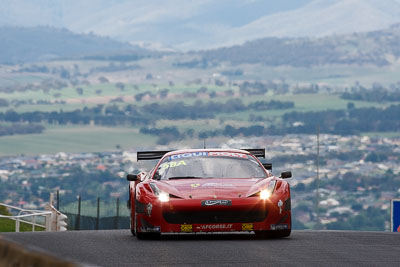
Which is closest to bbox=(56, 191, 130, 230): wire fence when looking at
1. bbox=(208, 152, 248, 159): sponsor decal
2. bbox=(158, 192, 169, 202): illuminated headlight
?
bbox=(208, 152, 248, 159): sponsor decal

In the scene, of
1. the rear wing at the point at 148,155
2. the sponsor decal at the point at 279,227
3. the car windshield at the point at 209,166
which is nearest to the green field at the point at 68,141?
the rear wing at the point at 148,155

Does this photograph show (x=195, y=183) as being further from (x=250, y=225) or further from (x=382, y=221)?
(x=382, y=221)

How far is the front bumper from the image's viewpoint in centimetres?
1400

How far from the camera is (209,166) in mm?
15266

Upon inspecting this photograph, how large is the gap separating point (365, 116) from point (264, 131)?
78557 millimetres

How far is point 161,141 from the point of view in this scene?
103 ft

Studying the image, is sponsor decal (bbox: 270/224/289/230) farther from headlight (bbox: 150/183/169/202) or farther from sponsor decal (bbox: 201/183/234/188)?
headlight (bbox: 150/183/169/202)

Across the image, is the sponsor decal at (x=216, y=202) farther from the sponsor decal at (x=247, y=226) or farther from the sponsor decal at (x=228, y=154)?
the sponsor decal at (x=228, y=154)

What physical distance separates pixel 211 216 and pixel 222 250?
1692 millimetres

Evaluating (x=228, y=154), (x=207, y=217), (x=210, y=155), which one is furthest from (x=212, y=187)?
(x=228, y=154)

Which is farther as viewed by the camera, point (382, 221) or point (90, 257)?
point (382, 221)

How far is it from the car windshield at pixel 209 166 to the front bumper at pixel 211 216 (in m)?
0.93

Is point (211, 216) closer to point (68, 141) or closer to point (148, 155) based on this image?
point (148, 155)

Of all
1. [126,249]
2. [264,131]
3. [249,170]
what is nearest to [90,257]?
[126,249]
